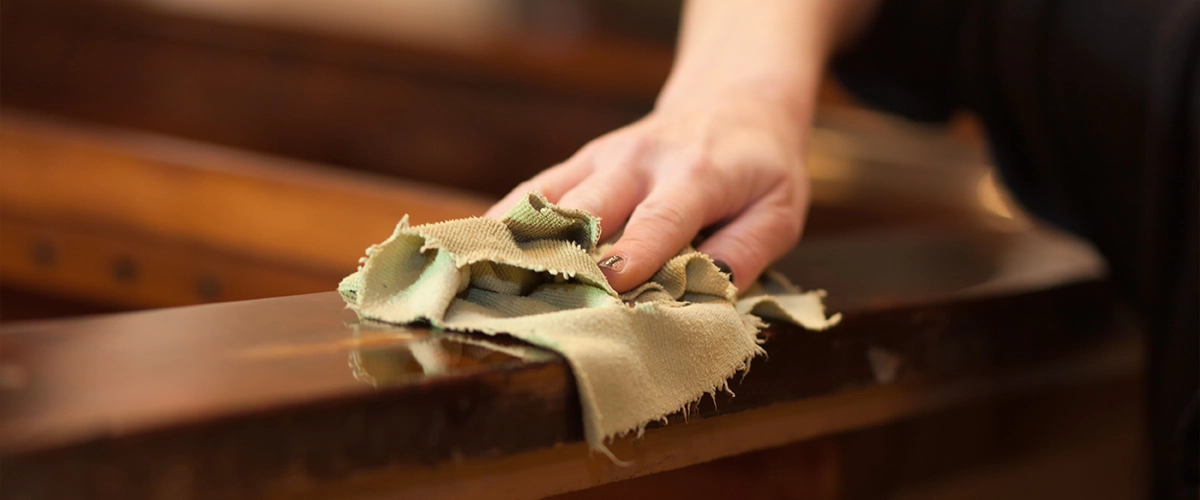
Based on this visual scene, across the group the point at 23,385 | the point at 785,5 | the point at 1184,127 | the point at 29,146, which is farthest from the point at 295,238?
the point at 1184,127

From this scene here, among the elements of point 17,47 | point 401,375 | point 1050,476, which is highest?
point 17,47

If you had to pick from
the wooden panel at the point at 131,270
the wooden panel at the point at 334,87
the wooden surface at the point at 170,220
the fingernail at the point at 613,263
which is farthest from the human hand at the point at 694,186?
the wooden panel at the point at 334,87

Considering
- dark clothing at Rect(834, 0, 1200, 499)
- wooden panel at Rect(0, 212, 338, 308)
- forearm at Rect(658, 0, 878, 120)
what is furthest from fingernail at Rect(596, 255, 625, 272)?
wooden panel at Rect(0, 212, 338, 308)

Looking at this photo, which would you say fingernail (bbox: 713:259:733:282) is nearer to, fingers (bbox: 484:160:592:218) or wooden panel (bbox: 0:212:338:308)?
fingers (bbox: 484:160:592:218)

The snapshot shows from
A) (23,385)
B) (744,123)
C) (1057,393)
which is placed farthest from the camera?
(1057,393)

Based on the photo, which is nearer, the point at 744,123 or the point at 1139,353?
the point at 744,123

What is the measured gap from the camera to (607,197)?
411 mm

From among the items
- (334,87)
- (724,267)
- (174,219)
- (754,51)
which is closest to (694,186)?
(724,267)

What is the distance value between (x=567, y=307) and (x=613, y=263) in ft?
0.09

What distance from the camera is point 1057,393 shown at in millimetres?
664

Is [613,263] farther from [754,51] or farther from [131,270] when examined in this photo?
[131,270]

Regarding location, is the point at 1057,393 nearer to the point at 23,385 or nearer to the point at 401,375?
the point at 401,375

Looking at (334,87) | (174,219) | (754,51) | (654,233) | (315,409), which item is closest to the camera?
(315,409)

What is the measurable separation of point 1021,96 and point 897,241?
0.46 ft
